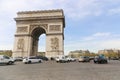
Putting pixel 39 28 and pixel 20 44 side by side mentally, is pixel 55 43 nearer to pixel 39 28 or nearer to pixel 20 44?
pixel 39 28

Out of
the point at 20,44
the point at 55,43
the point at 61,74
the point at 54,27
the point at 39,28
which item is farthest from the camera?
the point at 39,28

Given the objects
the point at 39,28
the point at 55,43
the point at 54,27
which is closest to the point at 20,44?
the point at 39,28

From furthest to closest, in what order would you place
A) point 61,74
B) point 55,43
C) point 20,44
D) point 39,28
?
1. point 39,28
2. point 20,44
3. point 55,43
4. point 61,74

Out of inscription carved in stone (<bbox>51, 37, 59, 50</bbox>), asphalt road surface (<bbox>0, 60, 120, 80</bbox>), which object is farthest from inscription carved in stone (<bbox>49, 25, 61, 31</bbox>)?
asphalt road surface (<bbox>0, 60, 120, 80</bbox>)

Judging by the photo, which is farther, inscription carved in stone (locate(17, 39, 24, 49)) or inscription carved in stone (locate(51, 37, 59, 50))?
inscription carved in stone (locate(17, 39, 24, 49))

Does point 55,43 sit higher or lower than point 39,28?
lower

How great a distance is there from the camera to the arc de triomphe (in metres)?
46.4

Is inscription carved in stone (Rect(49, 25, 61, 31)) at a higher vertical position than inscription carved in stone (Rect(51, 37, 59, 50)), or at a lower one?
higher

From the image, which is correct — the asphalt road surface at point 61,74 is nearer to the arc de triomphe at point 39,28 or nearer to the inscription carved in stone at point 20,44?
the arc de triomphe at point 39,28

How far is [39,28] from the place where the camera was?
49750 millimetres

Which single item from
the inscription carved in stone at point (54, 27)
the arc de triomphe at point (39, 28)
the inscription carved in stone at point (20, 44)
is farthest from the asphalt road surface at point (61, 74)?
the inscription carved in stone at point (20, 44)

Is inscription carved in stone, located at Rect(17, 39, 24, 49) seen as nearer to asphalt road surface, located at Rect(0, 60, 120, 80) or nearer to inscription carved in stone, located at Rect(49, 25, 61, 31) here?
inscription carved in stone, located at Rect(49, 25, 61, 31)

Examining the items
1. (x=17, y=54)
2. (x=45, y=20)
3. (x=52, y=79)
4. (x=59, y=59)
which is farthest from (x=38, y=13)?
(x=52, y=79)

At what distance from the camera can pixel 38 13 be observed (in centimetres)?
4950
